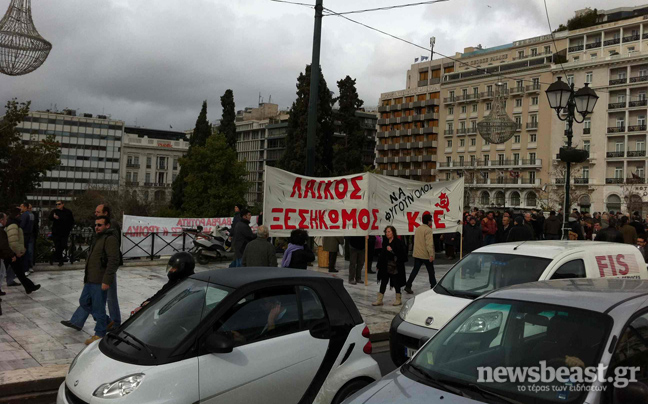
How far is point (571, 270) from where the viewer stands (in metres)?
6.66

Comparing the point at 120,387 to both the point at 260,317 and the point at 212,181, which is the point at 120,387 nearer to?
the point at 260,317

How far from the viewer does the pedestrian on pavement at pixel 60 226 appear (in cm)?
1383

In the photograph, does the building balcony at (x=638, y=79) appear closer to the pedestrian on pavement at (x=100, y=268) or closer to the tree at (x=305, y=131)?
the tree at (x=305, y=131)

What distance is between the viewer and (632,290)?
3.50 m

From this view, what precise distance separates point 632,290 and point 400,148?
91.1 m

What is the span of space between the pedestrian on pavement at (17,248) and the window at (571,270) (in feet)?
32.0

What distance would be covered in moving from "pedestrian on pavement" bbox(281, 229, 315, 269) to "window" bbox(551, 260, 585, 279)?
366 centimetres

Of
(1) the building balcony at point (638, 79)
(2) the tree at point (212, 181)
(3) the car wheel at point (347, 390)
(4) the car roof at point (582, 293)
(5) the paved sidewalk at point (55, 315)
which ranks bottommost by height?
(5) the paved sidewalk at point (55, 315)

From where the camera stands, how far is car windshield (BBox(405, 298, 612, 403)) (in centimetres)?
298

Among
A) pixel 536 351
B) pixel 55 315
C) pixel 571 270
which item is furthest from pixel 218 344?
pixel 55 315

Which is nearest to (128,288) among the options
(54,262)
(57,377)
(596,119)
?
(54,262)

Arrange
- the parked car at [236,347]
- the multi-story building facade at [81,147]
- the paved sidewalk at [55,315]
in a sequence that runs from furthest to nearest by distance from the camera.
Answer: the multi-story building facade at [81,147] < the paved sidewalk at [55,315] < the parked car at [236,347]

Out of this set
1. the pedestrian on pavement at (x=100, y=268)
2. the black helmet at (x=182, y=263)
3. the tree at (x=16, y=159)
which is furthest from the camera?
the tree at (x=16, y=159)

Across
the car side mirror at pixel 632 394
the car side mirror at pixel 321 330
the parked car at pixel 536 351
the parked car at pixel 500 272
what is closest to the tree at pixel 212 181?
the parked car at pixel 500 272
